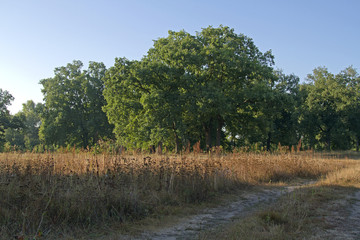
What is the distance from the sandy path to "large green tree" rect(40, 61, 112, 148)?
34.3 metres

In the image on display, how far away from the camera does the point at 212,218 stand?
6008mm

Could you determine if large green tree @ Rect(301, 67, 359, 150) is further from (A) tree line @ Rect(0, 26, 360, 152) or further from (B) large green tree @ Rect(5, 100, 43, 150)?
(B) large green tree @ Rect(5, 100, 43, 150)

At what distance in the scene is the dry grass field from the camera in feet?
15.5

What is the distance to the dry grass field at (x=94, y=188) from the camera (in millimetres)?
4734

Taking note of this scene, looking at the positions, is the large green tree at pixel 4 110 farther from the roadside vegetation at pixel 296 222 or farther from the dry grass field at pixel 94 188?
the roadside vegetation at pixel 296 222

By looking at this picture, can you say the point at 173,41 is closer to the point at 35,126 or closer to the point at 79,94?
the point at 79,94

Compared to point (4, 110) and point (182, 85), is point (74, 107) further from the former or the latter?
point (182, 85)

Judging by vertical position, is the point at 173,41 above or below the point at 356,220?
above

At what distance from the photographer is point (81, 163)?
7215mm

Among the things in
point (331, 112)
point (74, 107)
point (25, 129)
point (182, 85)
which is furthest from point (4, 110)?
point (331, 112)

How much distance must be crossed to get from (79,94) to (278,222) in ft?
139

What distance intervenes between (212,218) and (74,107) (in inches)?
1581

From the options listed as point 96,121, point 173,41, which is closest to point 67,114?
point 96,121

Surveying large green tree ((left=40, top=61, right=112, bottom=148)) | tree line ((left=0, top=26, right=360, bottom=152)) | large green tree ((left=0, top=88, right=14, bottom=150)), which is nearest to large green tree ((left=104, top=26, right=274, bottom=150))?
tree line ((left=0, top=26, right=360, bottom=152))
